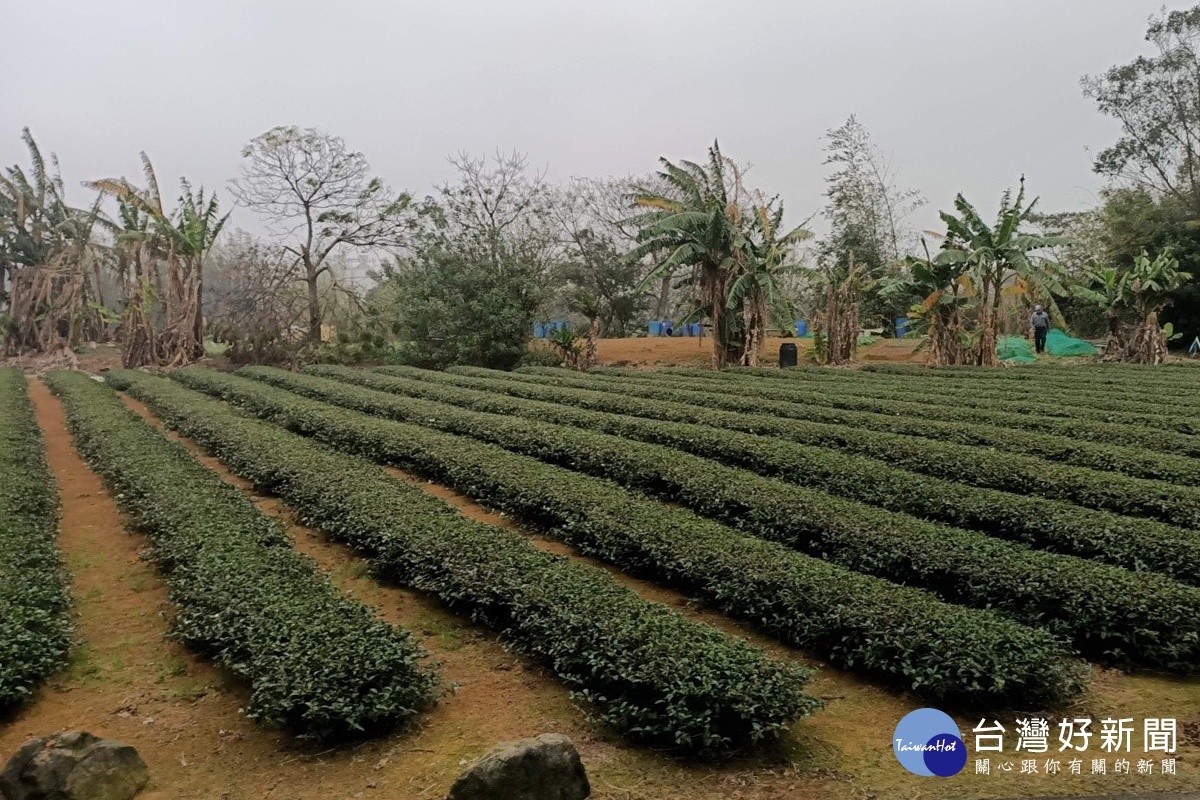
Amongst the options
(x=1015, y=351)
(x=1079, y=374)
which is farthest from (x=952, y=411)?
(x=1015, y=351)

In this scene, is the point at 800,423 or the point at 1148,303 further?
the point at 1148,303

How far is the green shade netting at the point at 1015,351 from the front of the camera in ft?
76.7

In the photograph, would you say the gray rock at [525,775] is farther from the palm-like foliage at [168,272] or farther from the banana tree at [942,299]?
the palm-like foliage at [168,272]

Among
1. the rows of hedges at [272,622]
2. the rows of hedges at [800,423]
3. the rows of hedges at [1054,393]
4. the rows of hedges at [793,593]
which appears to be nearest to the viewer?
the rows of hedges at [272,622]

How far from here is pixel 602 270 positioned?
34.9m

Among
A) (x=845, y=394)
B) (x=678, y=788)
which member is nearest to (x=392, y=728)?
(x=678, y=788)

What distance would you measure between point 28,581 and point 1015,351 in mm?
24629

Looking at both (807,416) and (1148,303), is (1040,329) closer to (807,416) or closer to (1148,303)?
(1148,303)

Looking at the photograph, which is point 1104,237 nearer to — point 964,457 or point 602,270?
point 602,270

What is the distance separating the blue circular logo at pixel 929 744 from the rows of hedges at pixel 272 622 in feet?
7.55

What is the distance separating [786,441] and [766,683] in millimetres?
6045

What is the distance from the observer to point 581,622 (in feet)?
14.3

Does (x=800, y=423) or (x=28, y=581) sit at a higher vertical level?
(x=800, y=423)

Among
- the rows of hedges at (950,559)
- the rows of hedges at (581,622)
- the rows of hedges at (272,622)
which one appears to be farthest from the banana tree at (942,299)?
the rows of hedges at (272,622)
